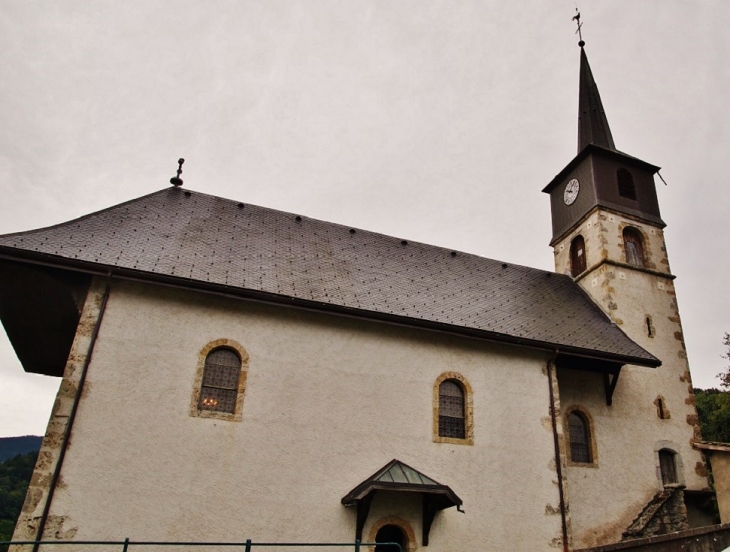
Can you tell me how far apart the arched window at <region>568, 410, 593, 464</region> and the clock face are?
8.57 metres

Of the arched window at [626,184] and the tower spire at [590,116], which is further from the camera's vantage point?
the tower spire at [590,116]

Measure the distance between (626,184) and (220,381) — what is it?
1529 cm

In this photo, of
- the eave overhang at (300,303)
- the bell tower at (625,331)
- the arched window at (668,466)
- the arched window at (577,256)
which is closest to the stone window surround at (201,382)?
the eave overhang at (300,303)

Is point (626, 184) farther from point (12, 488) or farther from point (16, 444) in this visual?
point (16, 444)

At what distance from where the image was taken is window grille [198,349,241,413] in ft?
31.3

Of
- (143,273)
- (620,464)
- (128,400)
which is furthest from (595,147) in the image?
(128,400)

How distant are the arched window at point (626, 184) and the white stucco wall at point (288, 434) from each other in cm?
920

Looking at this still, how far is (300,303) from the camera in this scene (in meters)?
10.3

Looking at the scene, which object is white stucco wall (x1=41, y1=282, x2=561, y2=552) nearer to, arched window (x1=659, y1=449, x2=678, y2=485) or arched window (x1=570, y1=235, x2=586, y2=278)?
arched window (x1=659, y1=449, x2=678, y2=485)

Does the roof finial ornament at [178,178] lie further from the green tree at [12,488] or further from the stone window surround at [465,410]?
the green tree at [12,488]

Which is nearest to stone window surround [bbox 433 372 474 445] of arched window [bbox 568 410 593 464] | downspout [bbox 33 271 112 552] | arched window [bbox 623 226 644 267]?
arched window [bbox 568 410 593 464]

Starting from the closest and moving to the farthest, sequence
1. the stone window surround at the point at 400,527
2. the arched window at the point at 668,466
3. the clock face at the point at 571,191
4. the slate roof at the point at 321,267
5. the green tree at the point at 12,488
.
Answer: the stone window surround at the point at 400,527, the slate roof at the point at 321,267, the arched window at the point at 668,466, the clock face at the point at 571,191, the green tree at the point at 12,488

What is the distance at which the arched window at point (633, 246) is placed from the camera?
54.7ft

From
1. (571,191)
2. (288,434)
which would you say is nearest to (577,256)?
(571,191)
